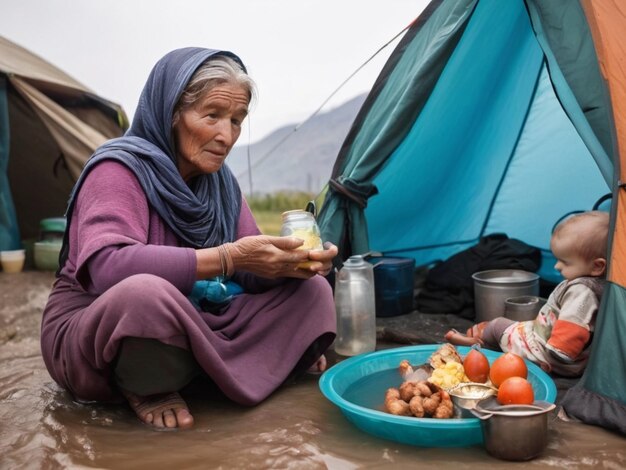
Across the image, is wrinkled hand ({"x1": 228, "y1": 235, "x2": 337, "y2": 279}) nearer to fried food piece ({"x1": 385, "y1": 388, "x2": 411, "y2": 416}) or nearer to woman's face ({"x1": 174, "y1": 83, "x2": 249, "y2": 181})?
woman's face ({"x1": 174, "y1": 83, "x2": 249, "y2": 181})

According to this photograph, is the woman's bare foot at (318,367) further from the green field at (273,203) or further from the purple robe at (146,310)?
the green field at (273,203)

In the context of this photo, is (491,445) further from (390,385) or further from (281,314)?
(281,314)

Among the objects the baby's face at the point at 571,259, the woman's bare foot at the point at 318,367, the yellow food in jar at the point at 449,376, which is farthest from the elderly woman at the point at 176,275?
the baby's face at the point at 571,259

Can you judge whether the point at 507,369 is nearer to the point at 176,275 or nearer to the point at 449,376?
the point at 449,376

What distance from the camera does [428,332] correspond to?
2.98 meters

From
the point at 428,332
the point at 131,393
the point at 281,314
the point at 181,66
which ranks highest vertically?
the point at 181,66

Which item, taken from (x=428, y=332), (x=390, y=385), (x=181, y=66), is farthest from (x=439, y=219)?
(x=181, y=66)

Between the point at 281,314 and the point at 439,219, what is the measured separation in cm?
198

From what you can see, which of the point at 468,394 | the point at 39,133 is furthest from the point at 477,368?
the point at 39,133

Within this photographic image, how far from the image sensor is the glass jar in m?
2.06

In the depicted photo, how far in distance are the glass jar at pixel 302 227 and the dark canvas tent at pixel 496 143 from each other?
89cm

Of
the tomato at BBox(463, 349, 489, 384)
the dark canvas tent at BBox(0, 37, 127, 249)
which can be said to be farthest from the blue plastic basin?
the dark canvas tent at BBox(0, 37, 127, 249)

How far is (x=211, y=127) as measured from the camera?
6.79 feet

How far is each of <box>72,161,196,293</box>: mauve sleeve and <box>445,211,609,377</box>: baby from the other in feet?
4.11
